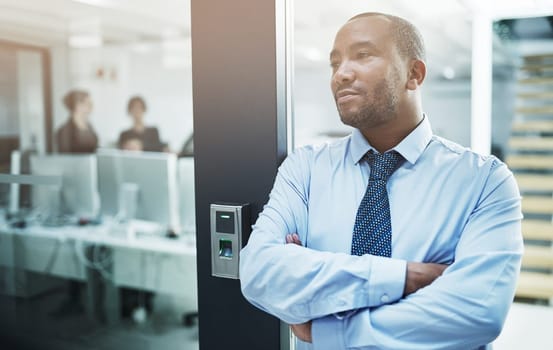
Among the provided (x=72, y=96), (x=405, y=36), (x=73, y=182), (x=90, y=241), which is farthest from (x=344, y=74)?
(x=72, y=96)

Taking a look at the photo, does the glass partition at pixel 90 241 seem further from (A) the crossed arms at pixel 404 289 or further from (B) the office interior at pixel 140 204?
(A) the crossed arms at pixel 404 289

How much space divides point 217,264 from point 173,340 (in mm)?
1875

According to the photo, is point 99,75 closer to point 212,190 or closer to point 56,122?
point 56,122

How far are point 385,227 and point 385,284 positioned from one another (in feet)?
0.52

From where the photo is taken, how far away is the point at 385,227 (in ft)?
3.53

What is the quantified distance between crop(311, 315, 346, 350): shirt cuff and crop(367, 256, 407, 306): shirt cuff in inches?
3.4

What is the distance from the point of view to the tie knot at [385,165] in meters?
1.13

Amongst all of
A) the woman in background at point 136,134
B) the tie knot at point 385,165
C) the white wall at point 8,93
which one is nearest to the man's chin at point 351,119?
the tie knot at point 385,165

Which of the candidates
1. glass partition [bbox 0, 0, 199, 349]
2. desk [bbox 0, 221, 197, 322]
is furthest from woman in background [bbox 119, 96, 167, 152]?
desk [bbox 0, 221, 197, 322]

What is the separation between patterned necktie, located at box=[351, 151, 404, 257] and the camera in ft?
3.51

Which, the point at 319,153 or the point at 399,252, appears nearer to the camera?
the point at 399,252

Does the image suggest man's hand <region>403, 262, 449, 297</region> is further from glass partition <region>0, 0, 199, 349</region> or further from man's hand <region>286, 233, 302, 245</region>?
glass partition <region>0, 0, 199, 349</region>

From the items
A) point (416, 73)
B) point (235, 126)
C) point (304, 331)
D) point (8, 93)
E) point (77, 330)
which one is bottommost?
point (77, 330)

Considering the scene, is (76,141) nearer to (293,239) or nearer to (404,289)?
(293,239)
